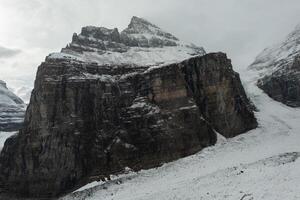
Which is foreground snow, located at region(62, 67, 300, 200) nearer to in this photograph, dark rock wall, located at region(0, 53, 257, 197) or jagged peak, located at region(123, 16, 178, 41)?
dark rock wall, located at region(0, 53, 257, 197)

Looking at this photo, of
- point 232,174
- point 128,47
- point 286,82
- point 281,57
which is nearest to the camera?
point 232,174

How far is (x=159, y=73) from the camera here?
6700 centimetres

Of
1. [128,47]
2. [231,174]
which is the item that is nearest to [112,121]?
[231,174]

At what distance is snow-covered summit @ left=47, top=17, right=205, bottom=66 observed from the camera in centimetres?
8519

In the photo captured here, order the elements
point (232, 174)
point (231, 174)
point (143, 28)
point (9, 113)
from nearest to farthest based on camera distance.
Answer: point (232, 174), point (231, 174), point (143, 28), point (9, 113)

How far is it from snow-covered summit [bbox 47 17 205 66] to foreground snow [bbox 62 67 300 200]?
21789 mm

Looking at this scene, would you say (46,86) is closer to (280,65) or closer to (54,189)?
(54,189)

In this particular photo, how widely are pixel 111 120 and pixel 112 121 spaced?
0.67ft

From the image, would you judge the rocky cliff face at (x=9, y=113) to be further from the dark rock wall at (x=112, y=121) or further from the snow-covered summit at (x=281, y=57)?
the snow-covered summit at (x=281, y=57)

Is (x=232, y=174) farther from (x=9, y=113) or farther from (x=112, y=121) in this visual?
(x=9, y=113)

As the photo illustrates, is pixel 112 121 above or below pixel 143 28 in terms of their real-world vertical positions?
below

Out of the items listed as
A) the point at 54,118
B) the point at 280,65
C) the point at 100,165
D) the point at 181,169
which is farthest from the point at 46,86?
the point at 280,65

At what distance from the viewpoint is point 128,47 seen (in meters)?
100

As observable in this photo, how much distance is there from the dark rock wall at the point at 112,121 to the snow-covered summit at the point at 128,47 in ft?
24.0
